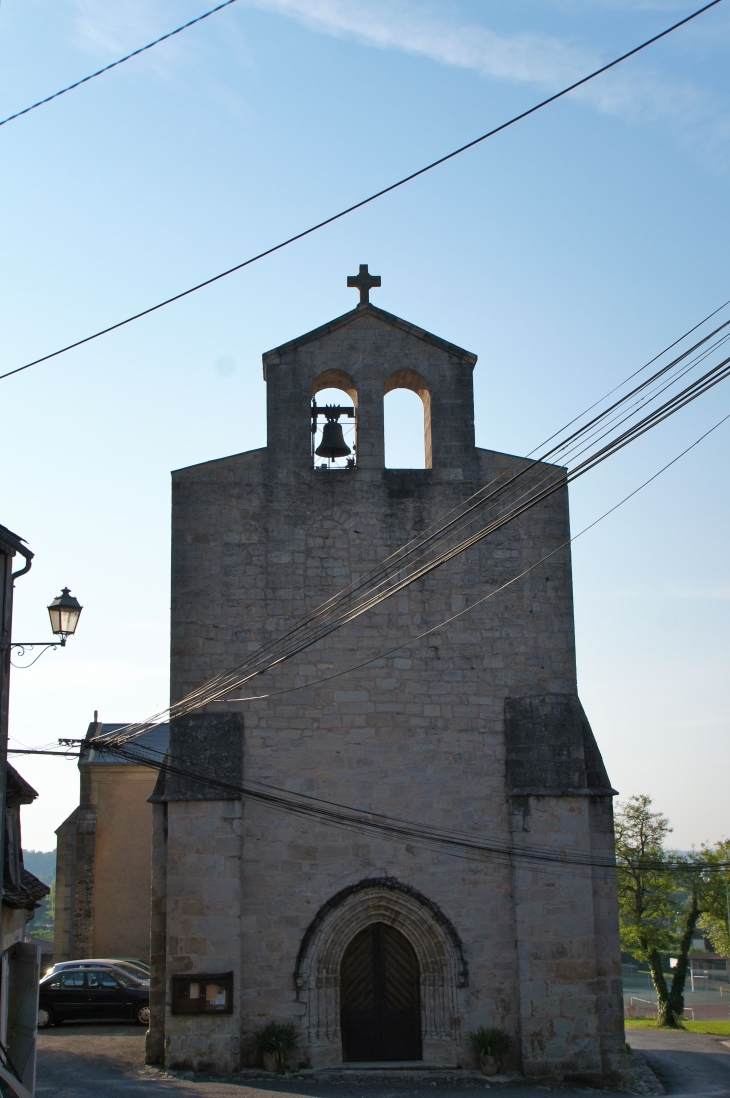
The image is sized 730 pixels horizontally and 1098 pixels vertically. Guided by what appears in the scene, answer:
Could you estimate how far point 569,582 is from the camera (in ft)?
54.4

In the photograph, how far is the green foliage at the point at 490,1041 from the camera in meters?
14.8

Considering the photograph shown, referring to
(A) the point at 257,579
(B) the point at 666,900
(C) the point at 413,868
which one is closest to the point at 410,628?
(A) the point at 257,579

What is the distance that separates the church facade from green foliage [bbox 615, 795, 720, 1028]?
58.1 feet

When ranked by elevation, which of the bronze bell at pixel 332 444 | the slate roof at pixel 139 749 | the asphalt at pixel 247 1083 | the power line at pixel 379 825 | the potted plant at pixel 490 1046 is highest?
the bronze bell at pixel 332 444

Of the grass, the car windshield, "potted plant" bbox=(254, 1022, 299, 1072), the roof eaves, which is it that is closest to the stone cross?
the roof eaves

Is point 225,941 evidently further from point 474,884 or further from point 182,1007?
point 474,884

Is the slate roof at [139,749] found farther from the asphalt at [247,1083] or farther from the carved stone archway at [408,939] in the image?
the carved stone archway at [408,939]

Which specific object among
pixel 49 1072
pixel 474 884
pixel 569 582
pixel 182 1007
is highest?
pixel 569 582

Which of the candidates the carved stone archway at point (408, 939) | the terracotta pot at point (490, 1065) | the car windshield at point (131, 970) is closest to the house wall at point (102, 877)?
the car windshield at point (131, 970)

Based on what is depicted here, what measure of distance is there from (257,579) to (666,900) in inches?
922

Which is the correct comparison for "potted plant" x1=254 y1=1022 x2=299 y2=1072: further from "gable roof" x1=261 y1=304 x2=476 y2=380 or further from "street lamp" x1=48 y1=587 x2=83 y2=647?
"gable roof" x1=261 y1=304 x2=476 y2=380

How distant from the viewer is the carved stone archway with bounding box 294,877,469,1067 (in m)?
15.0

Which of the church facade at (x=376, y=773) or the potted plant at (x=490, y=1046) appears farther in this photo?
the church facade at (x=376, y=773)

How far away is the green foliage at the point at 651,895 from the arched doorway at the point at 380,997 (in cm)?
1795
